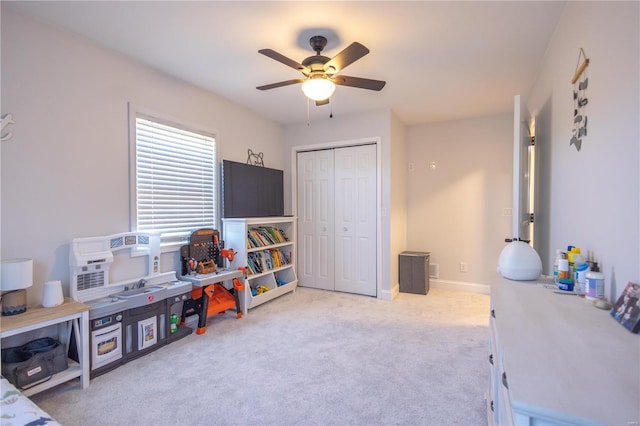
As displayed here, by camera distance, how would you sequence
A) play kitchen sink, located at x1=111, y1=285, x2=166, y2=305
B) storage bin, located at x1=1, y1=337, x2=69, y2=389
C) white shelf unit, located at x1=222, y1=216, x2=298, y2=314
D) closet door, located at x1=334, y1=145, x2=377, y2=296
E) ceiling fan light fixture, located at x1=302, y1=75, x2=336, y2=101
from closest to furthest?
storage bin, located at x1=1, y1=337, x2=69, y2=389 → ceiling fan light fixture, located at x1=302, y1=75, x2=336, y2=101 → play kitchen sink, located at x1=111, y1=285, x2=166, y2=305 → white shelf unit, located at x1=222, y1=216, x2=298, y2=314 → closet door, located at x1=334, y1=145, x2=377, y2=296

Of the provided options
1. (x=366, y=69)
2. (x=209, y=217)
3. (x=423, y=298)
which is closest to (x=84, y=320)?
(x=209, y=217)

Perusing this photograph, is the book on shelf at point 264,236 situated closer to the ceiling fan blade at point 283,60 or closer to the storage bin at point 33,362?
the storage bin at point 33,362

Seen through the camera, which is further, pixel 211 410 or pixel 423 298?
pixel 423 298

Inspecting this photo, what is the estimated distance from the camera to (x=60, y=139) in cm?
222

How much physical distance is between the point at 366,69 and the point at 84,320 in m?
3.00

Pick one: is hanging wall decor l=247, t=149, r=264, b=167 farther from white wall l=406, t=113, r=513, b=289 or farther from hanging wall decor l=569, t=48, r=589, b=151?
hanging wall decor l=569, t=48, r=589, b=151

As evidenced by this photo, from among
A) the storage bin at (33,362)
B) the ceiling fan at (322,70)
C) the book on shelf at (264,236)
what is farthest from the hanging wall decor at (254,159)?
the storage bin at (33,362)

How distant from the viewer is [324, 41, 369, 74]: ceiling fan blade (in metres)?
1.97

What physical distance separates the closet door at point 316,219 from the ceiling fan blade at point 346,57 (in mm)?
2169

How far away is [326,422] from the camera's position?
5.57ft

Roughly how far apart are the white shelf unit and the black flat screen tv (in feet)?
0.58

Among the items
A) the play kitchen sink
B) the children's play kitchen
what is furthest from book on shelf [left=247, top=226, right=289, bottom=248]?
the play kitchen sink

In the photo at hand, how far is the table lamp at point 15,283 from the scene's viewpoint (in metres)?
1.81

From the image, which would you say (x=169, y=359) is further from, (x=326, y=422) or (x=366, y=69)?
(x=366, y=69)
